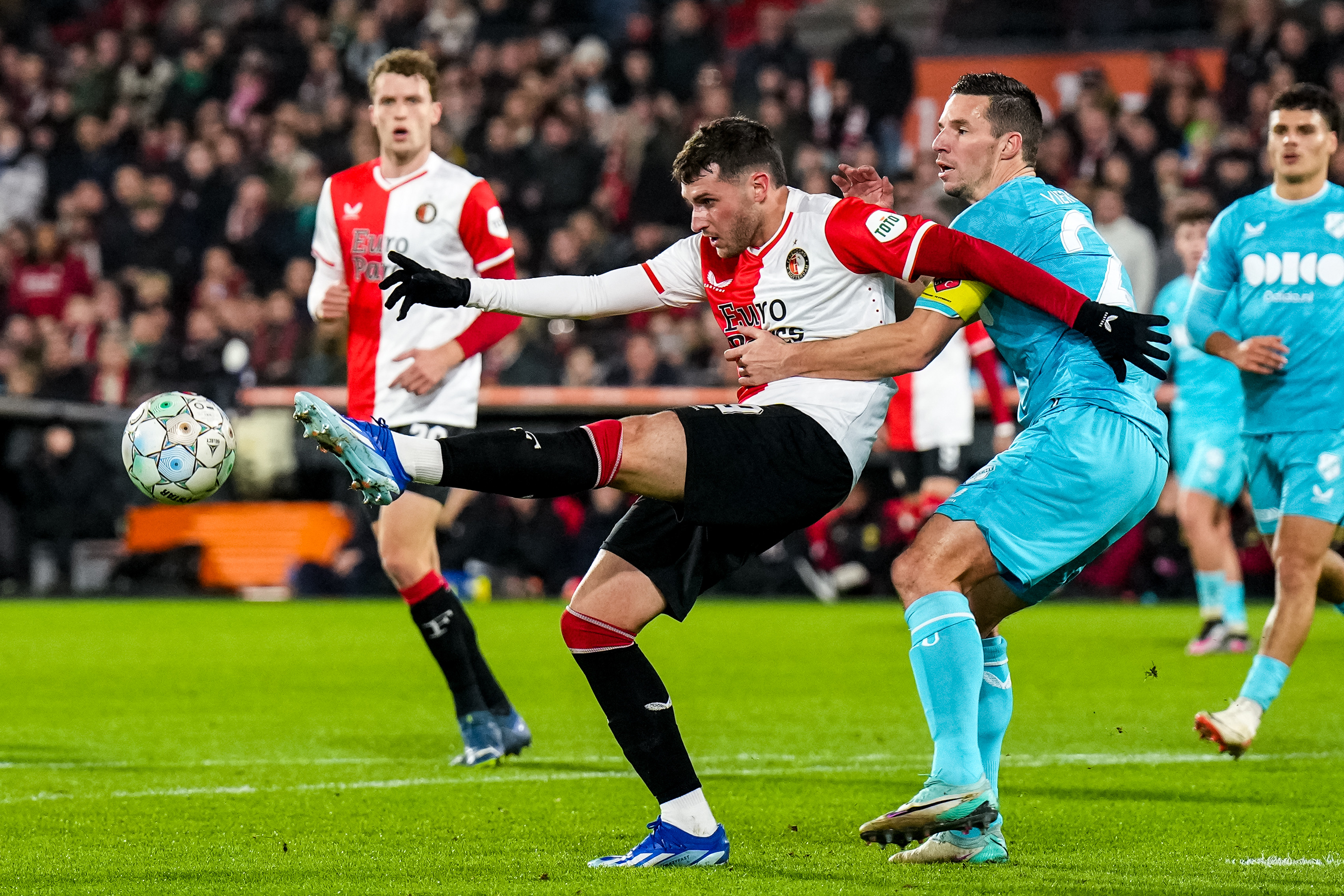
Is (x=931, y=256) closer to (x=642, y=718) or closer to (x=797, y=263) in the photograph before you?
(x=797, y=263)

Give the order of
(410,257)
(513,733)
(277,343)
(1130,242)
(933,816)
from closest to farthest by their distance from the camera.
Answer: (933,816) → (513,733) → (410,257) → (1130,242) → (277,343)

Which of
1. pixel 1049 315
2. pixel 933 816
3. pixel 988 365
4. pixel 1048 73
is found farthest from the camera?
pixel 1048 73

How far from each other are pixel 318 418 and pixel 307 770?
283cm

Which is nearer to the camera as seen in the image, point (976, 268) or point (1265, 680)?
point (976, 268)

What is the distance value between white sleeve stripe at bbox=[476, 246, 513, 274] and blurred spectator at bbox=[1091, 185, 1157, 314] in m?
8.53

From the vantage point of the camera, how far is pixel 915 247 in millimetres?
4898

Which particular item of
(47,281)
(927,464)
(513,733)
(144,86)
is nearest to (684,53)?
(144,86)

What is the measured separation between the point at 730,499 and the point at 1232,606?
6.90 meters

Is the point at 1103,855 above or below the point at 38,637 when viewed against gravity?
above

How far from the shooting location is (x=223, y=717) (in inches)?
329

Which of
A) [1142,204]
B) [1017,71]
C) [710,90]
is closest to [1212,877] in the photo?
[1142,204]

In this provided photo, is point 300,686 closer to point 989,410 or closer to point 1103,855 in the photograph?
point 1103,855

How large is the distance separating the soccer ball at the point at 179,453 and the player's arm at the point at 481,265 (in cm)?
184

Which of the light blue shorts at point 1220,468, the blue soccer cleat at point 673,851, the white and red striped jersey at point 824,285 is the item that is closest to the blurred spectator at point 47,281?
the light blue shorts at point 1220,468
